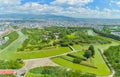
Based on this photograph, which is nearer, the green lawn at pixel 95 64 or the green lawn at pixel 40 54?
the green lawn at pixel 95 64

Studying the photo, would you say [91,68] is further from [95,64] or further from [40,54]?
[40,54]

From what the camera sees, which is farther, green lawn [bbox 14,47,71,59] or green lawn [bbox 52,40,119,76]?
green lawn [bbox 14,47,71,59]

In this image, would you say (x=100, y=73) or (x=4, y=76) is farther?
(x=100, y=73)

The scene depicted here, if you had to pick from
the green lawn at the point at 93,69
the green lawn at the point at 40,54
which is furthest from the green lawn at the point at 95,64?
the green lawn at the point at 40,54

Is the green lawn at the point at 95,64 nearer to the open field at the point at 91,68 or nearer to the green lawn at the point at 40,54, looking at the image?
the open field at the point at 91,68

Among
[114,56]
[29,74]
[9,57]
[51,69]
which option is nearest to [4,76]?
[29,74]

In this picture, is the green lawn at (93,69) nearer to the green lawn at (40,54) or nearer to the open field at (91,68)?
the open field at (91,68)

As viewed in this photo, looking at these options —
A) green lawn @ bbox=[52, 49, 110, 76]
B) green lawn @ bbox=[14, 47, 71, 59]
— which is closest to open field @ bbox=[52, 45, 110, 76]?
green lawn @ bbox=[52, 49, 110, 76]

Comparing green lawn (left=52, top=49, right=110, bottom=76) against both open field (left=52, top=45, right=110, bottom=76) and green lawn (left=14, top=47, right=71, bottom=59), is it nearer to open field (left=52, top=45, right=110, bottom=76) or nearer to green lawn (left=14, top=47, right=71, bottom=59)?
open field (left=52, top=45, right=110, bottom=76)

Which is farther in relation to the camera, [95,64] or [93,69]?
[95,64]

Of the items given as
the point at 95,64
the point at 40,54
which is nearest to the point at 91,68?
the point at 95,64

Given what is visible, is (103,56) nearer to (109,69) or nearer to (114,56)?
(114,56)
